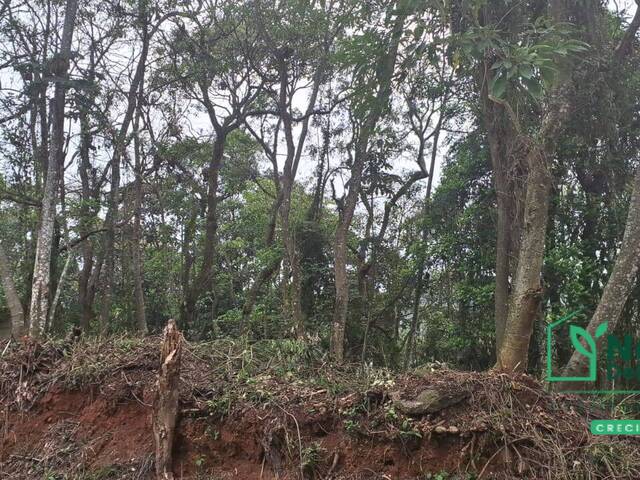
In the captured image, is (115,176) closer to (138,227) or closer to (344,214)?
(138,227)

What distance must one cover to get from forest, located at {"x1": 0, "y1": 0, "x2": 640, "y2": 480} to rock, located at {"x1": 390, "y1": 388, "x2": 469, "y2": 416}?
0.13ft

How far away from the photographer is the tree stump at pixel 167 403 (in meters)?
4.60

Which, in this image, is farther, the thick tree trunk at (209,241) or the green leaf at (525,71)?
the thick tree trunk at (209,241)

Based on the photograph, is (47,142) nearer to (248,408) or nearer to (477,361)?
(248,408)

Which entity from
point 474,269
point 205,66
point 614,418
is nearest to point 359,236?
point 474,269

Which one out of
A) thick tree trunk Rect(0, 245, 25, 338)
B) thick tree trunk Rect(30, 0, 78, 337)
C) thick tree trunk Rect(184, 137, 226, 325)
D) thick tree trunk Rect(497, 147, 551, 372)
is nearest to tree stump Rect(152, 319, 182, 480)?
thick tree trunk Rect(497, 147, 551, 372)

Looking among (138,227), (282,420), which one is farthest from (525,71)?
(138,227)

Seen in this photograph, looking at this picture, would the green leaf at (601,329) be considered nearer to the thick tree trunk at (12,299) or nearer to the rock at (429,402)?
the rock at (429,402)

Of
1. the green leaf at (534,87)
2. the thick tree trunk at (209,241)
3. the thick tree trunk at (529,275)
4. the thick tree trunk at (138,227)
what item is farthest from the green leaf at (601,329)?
the thick tree trunk at (209,241)

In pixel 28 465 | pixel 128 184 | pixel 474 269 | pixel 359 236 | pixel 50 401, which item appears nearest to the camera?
pixel 28 465

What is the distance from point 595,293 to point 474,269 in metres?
2.24

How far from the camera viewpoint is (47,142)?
433 inches

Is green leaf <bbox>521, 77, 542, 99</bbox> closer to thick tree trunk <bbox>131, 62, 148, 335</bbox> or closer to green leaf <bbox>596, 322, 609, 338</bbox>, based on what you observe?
green leaf <bbox>596, 322, 609, 338</bbox>

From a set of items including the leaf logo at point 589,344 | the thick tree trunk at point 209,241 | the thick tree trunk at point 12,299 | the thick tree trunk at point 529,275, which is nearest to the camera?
the thick tree trunk at point 529,275
